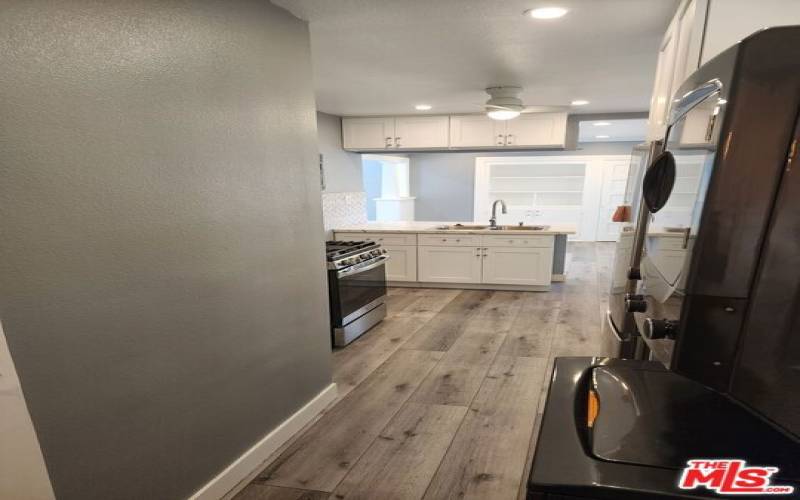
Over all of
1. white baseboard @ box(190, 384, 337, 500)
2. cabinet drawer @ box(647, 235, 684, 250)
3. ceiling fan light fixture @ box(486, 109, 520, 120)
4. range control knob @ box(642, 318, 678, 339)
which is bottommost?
white baseboard @ box(190, 384, 337, 500)

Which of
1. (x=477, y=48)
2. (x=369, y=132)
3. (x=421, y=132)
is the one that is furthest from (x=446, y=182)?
(x=477, y=48)

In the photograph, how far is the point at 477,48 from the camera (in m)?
2.63

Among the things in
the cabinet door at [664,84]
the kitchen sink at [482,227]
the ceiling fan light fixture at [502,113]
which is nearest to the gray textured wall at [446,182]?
the kitchen sink at [482,227]

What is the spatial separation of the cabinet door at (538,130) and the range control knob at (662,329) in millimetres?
4638

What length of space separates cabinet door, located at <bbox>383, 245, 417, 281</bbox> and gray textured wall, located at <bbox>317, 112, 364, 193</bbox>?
3.26ft

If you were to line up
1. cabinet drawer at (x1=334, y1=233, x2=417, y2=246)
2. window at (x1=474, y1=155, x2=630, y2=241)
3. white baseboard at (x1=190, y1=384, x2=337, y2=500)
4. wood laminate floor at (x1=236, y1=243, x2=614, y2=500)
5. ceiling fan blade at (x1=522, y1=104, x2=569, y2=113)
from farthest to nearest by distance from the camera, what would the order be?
window at (x1=474, y1=155, x2=630, y2=241) < cabinet drawer at (x1=334, y1=233, x2=417, y2=246) < ceiling fan blade at (x1=522, y1=104, x2=569, y2=113) < wood laminate floor at (x1=236, y1=243, x2=614, y2=500) < white baseboard at (x1=190, y1=384, x2=337, y2=500)

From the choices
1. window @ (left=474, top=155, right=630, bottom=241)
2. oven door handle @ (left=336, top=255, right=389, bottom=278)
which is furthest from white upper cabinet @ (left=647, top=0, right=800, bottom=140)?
window @ (left=474, top=155, right=630, bottom=241)

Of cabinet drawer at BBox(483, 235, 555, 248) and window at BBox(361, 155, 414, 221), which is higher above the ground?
window at BBox(361, 155, 414, 221)

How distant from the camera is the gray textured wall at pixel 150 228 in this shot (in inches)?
45.1

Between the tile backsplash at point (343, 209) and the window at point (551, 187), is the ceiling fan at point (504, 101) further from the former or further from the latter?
the window at point (551, 187)

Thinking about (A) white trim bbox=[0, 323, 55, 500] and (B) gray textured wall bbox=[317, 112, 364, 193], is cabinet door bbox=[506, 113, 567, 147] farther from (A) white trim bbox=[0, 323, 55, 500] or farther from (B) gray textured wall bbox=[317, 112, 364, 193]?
(A) white trim bbox=[0, 323, 55, 500]

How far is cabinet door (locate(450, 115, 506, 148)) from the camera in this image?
5.08 metres

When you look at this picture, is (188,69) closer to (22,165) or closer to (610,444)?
(22,165)

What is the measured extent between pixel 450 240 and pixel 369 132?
1753 millimetres
